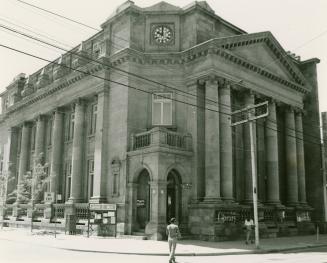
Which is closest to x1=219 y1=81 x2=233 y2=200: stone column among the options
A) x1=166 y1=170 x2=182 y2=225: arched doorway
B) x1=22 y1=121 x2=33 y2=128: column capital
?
x1=166 y1=170 x2=182 y2=225: arched doorway

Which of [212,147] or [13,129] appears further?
[13,129]

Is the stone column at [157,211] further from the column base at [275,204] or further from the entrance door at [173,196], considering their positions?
the column base at [275,204]

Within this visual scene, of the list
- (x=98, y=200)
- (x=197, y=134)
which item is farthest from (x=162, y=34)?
(x=98, y=200)

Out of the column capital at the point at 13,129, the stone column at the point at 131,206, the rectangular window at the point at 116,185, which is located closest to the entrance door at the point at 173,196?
the stone column at the point at 131,206

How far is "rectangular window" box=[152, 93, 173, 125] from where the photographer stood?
96.3ft

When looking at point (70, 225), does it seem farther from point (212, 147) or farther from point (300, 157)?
point (300, 157)

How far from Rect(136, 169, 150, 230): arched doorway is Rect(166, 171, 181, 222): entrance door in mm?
1443

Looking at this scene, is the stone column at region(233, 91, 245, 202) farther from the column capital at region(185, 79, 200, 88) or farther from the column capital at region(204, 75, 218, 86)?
the column capital at region(185, 79, 200, 88)

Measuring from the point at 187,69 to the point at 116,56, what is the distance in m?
5.30

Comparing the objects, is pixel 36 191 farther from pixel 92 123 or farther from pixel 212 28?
pixel 212 28

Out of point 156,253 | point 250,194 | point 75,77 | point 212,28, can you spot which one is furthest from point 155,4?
point 156,253

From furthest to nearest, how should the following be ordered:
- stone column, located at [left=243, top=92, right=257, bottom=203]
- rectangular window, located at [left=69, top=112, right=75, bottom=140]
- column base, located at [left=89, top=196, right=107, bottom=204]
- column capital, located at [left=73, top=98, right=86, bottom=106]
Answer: rectangular window, located at [left=69, top=112, right=75, bottom=140]
column capital, located at [left=73, top=98, right=86, bottom=106]
stone column, located at [left=243, top=92, right=257, bottom=203]
column base, located at [left=89, top=196, right=107, bottom=204]

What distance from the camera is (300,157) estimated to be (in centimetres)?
3622

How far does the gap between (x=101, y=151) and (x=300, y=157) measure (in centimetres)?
1829
